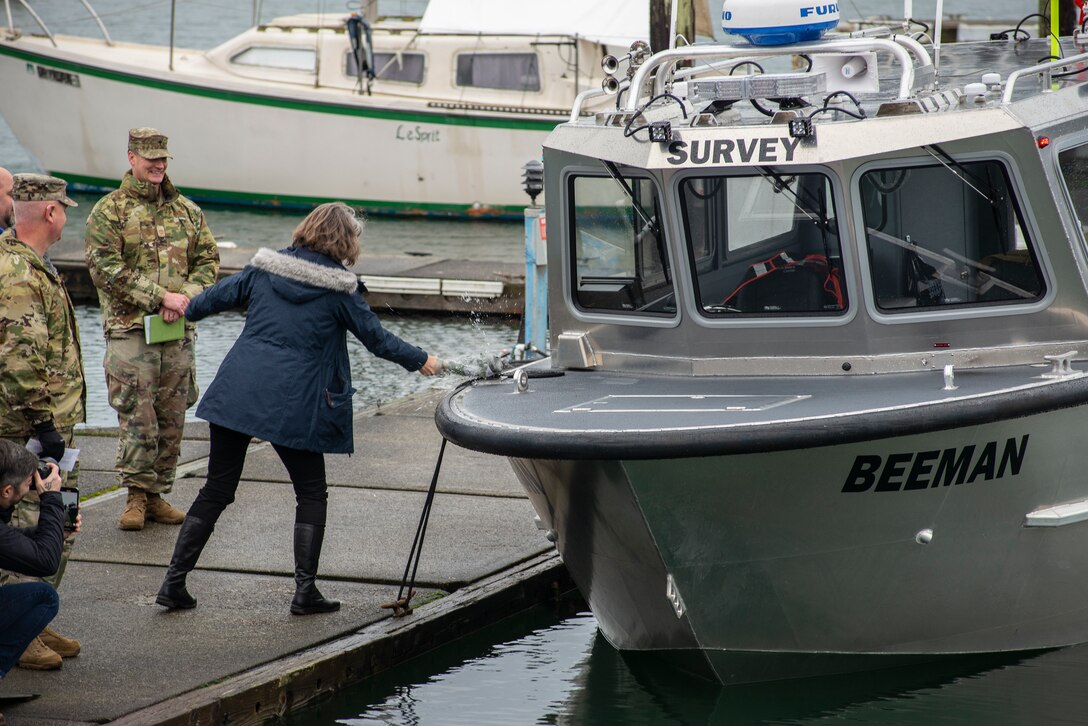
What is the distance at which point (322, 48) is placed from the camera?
930 inches

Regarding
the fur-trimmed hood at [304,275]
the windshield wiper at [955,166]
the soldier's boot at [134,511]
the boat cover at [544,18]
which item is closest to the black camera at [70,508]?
the fur-trimmed hood at [304,275]

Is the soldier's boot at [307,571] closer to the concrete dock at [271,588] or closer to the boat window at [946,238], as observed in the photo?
the concrete dock at [271,588]

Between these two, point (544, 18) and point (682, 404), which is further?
point (544, 18)

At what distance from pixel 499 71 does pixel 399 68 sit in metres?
1.61

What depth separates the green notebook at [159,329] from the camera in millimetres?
7316

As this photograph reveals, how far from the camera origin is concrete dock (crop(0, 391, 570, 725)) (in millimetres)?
5602

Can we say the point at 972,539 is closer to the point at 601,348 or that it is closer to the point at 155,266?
the point at 601,348

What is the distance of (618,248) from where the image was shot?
21.7 feet

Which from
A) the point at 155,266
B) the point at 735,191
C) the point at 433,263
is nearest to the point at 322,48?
the point at 433,263

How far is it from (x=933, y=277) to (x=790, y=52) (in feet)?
3.76

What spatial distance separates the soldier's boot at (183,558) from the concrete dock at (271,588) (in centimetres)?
8

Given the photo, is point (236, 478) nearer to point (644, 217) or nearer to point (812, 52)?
point (644, 217)

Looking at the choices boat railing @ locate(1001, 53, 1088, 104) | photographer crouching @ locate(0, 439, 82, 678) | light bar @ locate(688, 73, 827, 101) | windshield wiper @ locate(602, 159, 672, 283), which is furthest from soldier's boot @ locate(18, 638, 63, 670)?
boat railing @ locate(1001, 53, 1088, 104)

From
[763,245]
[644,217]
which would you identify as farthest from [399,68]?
[763,245]
